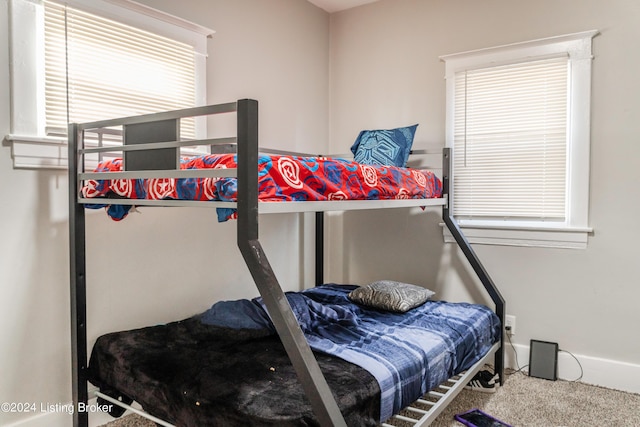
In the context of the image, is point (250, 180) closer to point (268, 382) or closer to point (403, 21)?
point (268, 382)

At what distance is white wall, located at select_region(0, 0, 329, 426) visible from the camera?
1.90m

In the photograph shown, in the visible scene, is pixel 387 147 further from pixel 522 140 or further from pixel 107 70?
pixel 107 70

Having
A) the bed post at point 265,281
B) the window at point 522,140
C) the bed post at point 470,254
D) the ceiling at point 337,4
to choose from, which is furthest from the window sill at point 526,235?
the bed post at point 265,281

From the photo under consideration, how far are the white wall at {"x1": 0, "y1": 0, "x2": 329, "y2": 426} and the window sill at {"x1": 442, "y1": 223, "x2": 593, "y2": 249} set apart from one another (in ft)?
3.86

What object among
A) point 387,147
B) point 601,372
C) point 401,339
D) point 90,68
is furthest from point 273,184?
point 601,372

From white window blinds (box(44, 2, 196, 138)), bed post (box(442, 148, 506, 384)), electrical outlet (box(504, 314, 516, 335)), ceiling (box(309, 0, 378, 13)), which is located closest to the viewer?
white window blinds (box(44, 2, 196, 138))

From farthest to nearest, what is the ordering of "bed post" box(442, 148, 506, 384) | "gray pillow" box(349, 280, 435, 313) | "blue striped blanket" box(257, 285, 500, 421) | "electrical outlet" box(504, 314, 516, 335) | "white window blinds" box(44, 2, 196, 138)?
1. "electrical outlet" box(504, 314, 516, 335)
2. "bed post" box(442, 148, 506, 384)
3. "gray pillow" box(349, 280, 435, 313)
4. "white window blinds" box(44, 2, 196, 138)
5. "blue striped blanket" box(257, 285, 500, 421)

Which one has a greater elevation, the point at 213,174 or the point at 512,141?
the point at 512,141

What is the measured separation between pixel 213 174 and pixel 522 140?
2.11 metres

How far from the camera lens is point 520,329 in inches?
111

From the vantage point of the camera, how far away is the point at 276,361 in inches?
69.4

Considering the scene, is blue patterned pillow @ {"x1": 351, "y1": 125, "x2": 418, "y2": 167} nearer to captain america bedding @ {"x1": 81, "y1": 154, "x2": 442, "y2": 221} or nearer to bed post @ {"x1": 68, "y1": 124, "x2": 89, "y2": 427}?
captain america bedding @ {"x1": 81, "y1": 154, "x2": 442, "y2": 221}

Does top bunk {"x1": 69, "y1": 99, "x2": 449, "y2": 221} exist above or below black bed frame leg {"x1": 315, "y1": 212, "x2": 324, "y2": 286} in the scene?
above

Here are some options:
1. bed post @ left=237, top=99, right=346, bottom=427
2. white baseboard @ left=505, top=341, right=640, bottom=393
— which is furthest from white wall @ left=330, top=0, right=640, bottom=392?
bed post @ left=237, top=99, right=346, bottom=427
